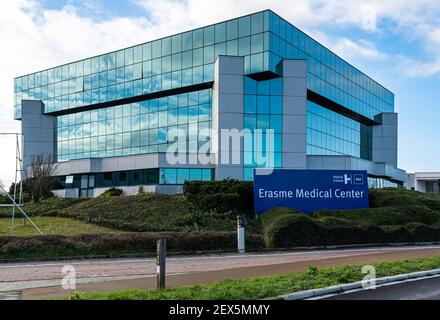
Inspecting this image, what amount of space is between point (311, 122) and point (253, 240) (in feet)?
104

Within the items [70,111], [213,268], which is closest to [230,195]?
[213,268]

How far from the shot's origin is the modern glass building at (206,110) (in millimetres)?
43688

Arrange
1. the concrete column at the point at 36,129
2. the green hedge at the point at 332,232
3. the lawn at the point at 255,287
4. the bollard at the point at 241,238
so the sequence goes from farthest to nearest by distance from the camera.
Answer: the concrete column at the point at 36,129 < the green hedge at the point at 332,232 < the bollard at the point at 241,238 < the lawn at the point at 255,287

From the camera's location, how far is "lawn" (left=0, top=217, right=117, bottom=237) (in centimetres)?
2088

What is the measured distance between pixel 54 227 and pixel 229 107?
23.5 meters

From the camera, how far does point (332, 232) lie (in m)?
20.5

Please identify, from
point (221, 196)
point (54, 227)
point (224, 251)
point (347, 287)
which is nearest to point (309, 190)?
point (221, 196)

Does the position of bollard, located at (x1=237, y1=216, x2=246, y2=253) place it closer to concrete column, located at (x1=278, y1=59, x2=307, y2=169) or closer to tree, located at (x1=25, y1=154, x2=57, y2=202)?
tree, located at (x1=25, y1=154, x2=57, y2=202)

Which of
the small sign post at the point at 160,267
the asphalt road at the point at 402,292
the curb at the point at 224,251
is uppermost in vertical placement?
the small sign post at the point at 160,267

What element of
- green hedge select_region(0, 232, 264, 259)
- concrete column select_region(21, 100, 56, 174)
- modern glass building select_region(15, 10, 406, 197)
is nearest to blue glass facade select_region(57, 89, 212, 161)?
modern glass building select_region(15, 10, 406, 197)

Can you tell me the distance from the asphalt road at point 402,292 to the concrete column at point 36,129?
54578 millimetres

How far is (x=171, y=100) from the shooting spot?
5069 cm
